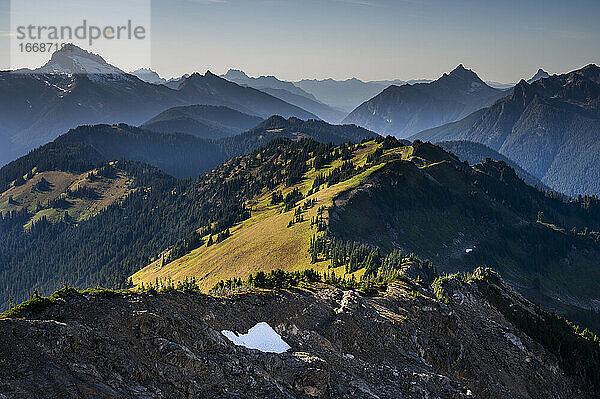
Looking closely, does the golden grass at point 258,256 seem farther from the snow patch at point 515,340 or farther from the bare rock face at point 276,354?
the bare rock face at point 276,354

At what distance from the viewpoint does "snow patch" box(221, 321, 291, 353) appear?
40.1 metres

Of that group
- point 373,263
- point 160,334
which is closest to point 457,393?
point 160,334

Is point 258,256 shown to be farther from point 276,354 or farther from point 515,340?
point 276,354

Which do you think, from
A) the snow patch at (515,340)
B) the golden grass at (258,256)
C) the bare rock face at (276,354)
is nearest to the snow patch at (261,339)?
the bare rock face at (276,354)

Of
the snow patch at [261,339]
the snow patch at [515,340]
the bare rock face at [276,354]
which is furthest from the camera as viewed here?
the snow patch at [515,340]

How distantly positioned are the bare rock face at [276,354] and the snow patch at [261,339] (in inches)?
45.8

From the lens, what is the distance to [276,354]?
3900 cm

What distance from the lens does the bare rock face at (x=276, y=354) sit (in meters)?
27.4

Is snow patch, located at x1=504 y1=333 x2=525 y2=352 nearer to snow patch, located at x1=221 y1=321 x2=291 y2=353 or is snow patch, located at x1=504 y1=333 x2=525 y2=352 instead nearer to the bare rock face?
the bare rock face

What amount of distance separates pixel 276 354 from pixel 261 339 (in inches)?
139

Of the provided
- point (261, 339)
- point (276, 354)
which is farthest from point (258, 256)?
point (276, 354)

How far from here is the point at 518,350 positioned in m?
66.7

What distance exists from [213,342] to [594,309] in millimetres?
220843

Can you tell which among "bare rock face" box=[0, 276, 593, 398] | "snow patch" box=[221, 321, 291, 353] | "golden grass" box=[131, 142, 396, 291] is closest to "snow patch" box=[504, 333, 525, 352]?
"bare rock face" box=[0, 276, 593, 398]
